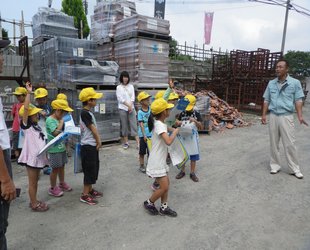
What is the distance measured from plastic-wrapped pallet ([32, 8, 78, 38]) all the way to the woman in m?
2.80

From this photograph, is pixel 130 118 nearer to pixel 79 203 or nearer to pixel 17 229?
pixel 79 203

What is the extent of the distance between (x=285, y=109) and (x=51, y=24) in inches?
252

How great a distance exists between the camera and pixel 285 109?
444 centimetres

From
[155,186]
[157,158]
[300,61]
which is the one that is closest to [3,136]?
[157,158]

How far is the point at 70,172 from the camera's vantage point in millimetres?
4699

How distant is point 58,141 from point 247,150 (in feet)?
15.4

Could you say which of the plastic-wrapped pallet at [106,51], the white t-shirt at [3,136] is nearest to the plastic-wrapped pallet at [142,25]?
the plastic-wrapped pallet at [106,51]

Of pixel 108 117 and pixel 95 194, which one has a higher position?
pixel 108 117

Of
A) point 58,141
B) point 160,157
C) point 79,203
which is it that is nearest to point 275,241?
point 160,157

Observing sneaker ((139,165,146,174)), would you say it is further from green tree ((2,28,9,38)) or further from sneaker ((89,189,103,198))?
green tree ((2,28,9,38))

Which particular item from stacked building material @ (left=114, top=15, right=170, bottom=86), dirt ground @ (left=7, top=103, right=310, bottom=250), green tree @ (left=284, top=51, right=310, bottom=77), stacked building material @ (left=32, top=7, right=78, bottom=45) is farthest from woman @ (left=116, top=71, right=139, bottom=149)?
green tree @ (left=284, top=51, right=310, bottom=77)

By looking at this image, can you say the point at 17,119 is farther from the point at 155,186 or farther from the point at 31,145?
the point at 155,186

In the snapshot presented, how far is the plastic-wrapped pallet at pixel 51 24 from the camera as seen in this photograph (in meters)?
7.12

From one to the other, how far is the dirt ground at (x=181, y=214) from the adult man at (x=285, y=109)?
1.40 ft
